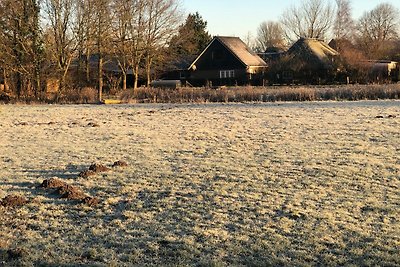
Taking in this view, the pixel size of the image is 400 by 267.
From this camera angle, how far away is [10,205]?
22.7ft

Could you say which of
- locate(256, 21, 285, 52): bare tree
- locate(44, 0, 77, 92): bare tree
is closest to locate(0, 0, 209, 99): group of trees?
locate(44, 0, 77, 92): bare tree

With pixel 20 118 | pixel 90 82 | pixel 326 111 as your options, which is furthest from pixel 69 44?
pixel 326 111

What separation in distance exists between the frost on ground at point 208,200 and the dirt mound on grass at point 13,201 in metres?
0.11

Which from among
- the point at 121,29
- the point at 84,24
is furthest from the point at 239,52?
the point at 84,24

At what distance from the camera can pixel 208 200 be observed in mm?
7094

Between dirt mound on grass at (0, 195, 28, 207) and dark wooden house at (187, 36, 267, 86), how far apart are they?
46.4 meters

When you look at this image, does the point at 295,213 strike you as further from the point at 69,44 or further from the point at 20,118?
the point at 69,44

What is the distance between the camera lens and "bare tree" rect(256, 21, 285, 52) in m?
89.7

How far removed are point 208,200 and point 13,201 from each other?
283 cm

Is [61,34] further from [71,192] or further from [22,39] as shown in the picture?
[71,192]

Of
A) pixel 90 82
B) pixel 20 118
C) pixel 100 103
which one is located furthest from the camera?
pixel 90 82

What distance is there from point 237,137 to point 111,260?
892cm

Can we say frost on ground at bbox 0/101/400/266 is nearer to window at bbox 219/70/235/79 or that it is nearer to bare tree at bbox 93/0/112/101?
bare tree at bbox 93/0/112/101

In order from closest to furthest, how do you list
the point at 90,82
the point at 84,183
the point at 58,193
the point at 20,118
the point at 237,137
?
the point at 58,193 → the point at 84,183 → the point at 237,137 → the point at 20,118 → the point at 90,82
